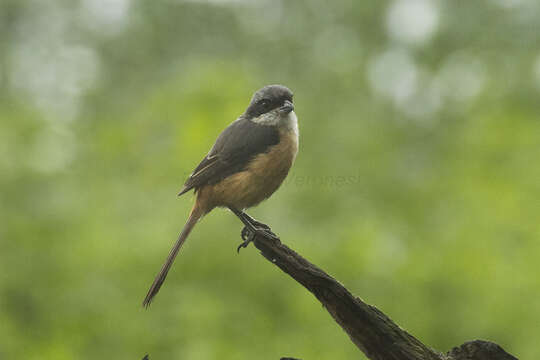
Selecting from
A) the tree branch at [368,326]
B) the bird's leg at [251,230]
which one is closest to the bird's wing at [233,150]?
the bird's leg at [251,230]

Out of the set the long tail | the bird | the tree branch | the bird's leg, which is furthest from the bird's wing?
the tree branch

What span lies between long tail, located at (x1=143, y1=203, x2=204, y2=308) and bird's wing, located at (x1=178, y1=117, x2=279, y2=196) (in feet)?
0.93

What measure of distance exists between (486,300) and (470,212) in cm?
199

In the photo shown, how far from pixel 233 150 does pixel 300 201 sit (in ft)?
16.9

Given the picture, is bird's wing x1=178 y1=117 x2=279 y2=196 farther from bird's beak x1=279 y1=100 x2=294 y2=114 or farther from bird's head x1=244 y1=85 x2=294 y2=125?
bird's beak x1=279 y1=100 x2=294 y2=114

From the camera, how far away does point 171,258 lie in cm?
500

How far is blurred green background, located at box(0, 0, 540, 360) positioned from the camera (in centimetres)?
880

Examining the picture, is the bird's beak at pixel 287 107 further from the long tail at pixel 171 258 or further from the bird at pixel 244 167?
the long tail at pixel 171 258

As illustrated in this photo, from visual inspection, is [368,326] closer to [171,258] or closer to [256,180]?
[171,258]

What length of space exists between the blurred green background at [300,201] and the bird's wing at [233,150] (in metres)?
2.60

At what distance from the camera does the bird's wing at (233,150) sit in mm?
6039

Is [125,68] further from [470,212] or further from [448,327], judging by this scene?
[448,327]

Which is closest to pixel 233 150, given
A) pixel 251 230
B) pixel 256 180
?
pixel 256 180

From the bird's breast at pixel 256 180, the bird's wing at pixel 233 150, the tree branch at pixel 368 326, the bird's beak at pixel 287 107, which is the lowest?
the tree branch at pixel 368 326
